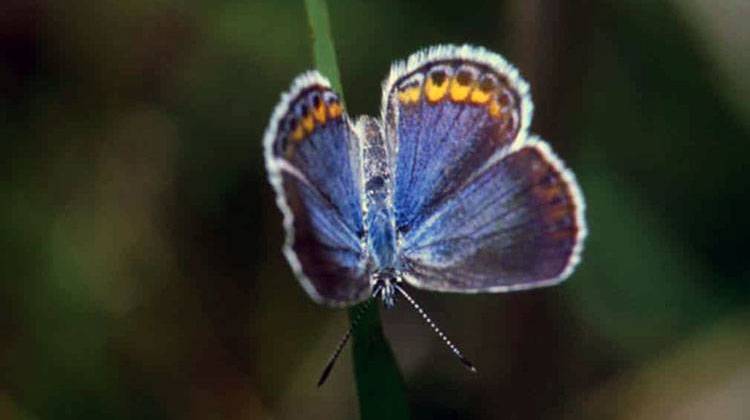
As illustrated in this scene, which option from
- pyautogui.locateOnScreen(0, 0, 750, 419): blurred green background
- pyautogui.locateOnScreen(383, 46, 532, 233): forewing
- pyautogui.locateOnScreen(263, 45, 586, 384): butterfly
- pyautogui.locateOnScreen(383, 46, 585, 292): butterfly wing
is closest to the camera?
pyautogui.locateOnScreen(263, 45, 586, 384): butterfly

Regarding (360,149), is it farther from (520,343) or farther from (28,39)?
(28,39)

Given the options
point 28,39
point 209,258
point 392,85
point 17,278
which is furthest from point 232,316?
point 392,85

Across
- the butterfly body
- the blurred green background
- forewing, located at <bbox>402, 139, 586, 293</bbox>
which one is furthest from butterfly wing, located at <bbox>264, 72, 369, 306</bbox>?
the blurred green background

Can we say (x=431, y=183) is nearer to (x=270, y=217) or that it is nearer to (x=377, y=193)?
(x=377, y=193)

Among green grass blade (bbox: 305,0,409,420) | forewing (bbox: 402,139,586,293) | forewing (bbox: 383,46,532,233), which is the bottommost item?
green grass blade (bbox: 305,0,409,420)

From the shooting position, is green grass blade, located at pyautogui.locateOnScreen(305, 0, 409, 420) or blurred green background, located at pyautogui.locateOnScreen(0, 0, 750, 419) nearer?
green grass blade, located at pyautogui.locateOnScreen(305, 0, 409, 420)

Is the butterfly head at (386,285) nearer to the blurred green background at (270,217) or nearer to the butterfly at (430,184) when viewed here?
the butterfly at (430,184)

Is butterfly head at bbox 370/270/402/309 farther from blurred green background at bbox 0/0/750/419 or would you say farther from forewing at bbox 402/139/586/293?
blurred green background at bbox 0/0/750/419

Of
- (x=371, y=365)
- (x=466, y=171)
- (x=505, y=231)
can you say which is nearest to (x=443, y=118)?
(x=466, y=171)
